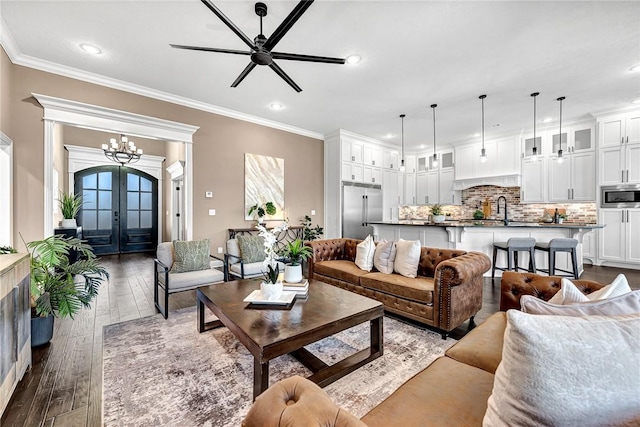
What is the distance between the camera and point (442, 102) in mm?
4648

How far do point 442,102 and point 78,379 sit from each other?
5637 mm

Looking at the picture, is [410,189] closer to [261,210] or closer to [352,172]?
[352,172]

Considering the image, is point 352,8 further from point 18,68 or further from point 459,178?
point 459,178

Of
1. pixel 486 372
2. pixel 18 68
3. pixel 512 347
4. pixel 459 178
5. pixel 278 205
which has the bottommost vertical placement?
pixel 486 372

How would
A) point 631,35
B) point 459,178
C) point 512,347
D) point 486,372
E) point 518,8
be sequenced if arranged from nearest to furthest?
point 512,347 < point 486,372 < point 518,8 < point 631,35 < point 459,178

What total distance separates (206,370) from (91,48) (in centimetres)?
373

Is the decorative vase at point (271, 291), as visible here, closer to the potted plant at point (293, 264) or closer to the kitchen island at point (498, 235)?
the potted plant at point (293, 264)

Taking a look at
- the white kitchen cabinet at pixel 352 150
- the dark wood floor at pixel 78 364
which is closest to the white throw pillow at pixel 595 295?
the dark wood floor at pixel 78 364

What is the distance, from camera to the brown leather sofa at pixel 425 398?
777 millimetres

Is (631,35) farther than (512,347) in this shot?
Yes

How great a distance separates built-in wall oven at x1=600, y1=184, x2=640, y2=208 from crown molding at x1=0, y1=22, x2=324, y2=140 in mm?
6671

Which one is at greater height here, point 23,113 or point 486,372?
point 23,113

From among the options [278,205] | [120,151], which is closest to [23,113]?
[120,151]

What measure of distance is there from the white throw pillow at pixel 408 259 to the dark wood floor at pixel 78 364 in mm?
731
